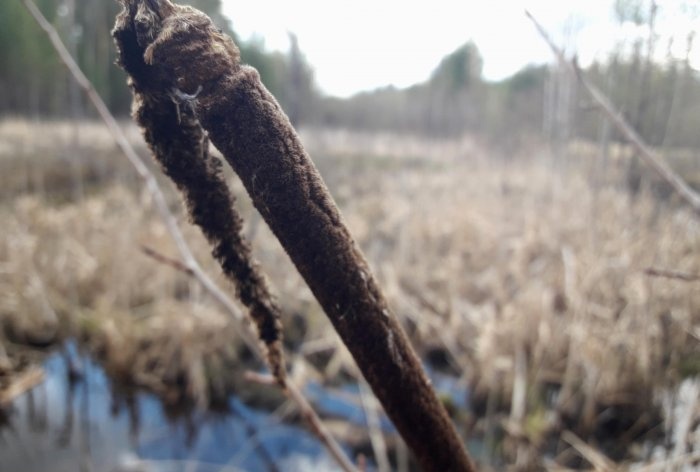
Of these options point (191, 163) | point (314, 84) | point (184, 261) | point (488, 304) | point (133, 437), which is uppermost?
point (314, 84)

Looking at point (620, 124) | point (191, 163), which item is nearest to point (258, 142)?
point (191, 163)

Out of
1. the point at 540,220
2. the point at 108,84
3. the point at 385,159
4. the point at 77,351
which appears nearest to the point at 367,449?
the point at 77,351

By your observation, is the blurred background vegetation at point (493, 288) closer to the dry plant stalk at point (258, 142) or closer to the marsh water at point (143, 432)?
the marsh water at point (143, 432)

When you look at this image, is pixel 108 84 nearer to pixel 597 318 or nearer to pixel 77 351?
pixel 77 351

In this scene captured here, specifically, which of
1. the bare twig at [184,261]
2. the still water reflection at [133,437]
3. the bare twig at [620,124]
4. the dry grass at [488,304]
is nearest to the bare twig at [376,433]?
the still water reflection at [133,437]

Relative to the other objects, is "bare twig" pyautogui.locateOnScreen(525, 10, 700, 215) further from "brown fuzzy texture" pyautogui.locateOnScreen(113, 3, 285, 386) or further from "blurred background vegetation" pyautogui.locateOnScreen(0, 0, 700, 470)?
"brown fuzzy texture" pyautogui.locateOnScreen(113, 3, 285, 386)

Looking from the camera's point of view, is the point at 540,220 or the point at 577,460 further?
the point at 540,220

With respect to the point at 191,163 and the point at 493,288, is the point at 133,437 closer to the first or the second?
the point at 493,288

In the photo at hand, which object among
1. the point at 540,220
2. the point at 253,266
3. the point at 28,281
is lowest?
the point at 28,281
